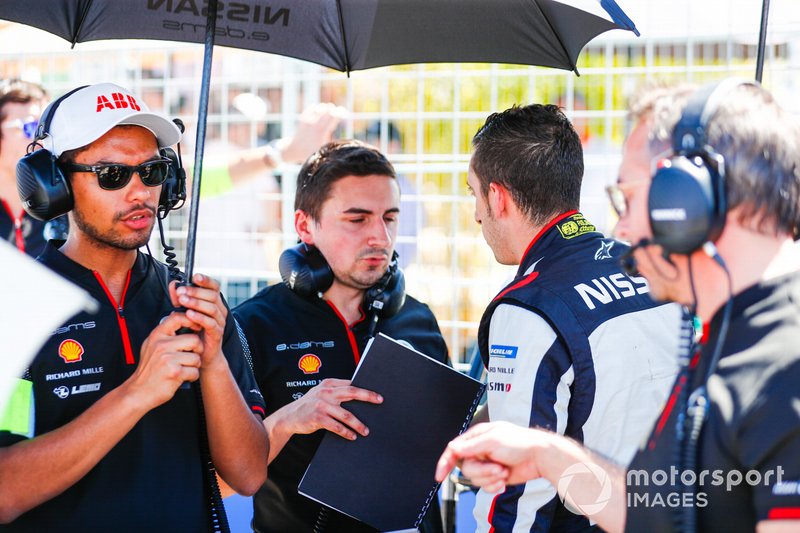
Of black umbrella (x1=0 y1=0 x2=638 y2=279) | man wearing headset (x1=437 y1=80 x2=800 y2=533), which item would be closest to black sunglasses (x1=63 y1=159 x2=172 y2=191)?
black umbrella (x1=0 y1=0 x2=638 y2=279)

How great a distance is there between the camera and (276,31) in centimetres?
311

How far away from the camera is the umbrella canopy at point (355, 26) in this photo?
3.05 metres

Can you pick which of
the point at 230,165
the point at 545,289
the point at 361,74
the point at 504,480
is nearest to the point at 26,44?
the point at 230,165

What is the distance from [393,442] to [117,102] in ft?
4.08

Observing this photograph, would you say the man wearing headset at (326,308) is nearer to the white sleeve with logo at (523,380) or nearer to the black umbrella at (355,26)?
the black umbrella at (355,26)

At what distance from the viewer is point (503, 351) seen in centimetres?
227

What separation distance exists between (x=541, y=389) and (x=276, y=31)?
65.5 inches

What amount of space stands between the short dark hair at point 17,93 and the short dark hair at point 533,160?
2.86 metres

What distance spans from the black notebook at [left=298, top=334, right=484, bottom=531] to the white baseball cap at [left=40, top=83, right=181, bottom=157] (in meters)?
0.92

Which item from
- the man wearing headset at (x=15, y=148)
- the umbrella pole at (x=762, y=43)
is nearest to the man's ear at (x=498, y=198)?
the umbrella pole at (x=762, y=43)

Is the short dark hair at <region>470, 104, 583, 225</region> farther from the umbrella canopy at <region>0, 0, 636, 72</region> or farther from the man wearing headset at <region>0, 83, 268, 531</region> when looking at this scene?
the man wearing headset at <region>0, 83, 268, 531</region>

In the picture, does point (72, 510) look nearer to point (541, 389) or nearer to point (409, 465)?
point (409, 465)

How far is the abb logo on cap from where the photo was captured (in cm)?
237

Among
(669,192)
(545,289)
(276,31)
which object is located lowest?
(545,289)
